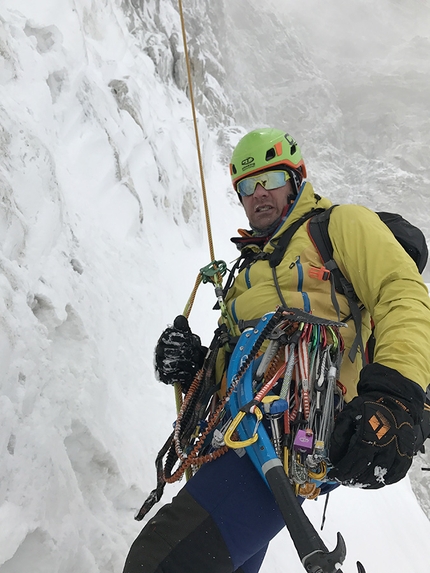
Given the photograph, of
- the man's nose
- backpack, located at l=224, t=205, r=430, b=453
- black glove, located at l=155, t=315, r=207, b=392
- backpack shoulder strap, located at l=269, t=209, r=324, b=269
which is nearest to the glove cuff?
backpack, located at l=224, t=205, r=430, b=453

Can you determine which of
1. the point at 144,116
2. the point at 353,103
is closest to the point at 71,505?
the point at 144,116

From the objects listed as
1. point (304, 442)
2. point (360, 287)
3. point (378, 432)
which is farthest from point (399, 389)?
point (360, 287)

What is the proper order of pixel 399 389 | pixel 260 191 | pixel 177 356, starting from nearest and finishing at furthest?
1. pixel 399 389
2. pixel 177 356
3. pixel 260 191

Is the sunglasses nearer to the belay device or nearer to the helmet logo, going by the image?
the helmet logo

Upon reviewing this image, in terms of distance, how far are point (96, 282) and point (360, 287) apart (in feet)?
13.8

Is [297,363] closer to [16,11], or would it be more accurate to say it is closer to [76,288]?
[76,288]

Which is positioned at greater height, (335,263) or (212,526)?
(335,263)

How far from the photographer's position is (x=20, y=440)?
2.40m

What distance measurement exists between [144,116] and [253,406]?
1252 cm

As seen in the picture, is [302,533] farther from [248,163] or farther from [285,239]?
[248,163]

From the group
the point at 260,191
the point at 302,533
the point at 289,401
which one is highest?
the point at 260,191

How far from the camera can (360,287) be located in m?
1.98

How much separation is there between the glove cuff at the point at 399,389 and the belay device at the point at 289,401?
0.98 ft

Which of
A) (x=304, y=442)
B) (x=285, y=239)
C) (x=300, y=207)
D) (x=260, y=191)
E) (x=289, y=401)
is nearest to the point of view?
(x=304, y=442)
